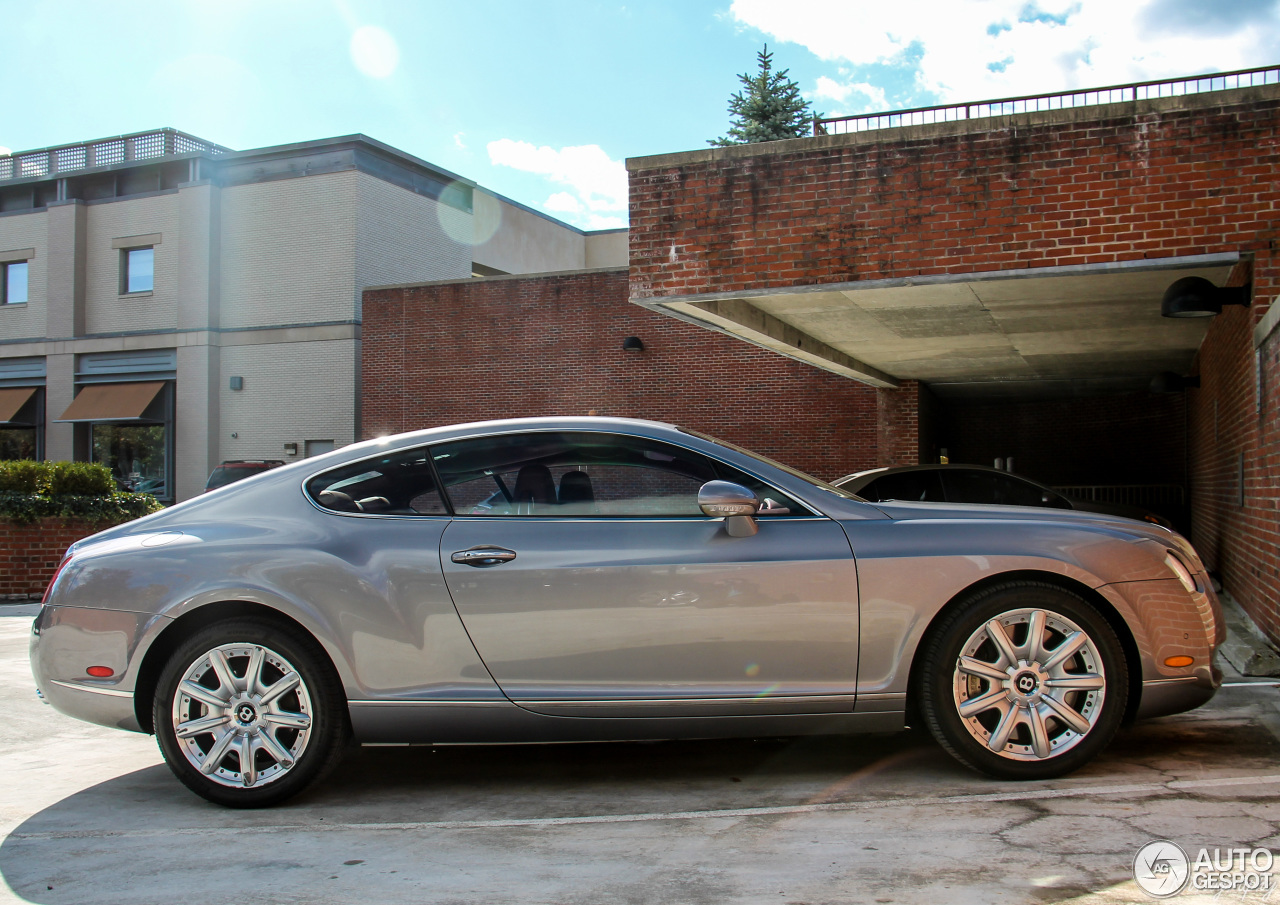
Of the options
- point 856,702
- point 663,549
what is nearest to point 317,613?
point 663,549

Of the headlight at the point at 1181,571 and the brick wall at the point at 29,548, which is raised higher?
the headlight at the point at 1181,571

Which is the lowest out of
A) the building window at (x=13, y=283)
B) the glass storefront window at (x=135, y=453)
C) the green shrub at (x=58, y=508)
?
the green shrub at (x=58, y=508)

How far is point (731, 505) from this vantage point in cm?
382

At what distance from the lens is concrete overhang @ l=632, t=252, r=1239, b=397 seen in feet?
28.7

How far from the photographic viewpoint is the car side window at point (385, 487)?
13.4 feet

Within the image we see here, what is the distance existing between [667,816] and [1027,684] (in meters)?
1.46

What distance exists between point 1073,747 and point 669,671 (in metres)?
1.58

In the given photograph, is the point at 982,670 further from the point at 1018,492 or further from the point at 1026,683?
the point at 1018,492

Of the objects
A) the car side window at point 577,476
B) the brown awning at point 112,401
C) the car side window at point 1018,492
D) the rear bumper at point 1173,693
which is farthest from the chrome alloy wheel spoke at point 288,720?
the brown awning at point 112,401

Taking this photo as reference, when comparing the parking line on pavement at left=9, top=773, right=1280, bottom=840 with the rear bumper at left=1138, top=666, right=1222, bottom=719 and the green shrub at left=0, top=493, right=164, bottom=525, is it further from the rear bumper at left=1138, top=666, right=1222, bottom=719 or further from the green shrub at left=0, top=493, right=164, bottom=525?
the green shrub at left=0, top=493, right=164, bottom=525

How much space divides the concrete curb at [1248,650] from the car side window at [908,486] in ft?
9.88

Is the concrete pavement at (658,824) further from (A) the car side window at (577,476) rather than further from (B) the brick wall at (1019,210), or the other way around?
(B) the brick wall at (1019,210)

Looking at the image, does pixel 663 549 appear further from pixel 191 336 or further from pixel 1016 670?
pixel 191 336

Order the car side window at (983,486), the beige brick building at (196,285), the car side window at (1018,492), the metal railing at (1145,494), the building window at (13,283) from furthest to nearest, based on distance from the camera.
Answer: the building window at (13,283) → the beige brick building at (196,285) → the metal railing at (1145,494) → the car side window at (1018,492) → the car side window at (983,486)
